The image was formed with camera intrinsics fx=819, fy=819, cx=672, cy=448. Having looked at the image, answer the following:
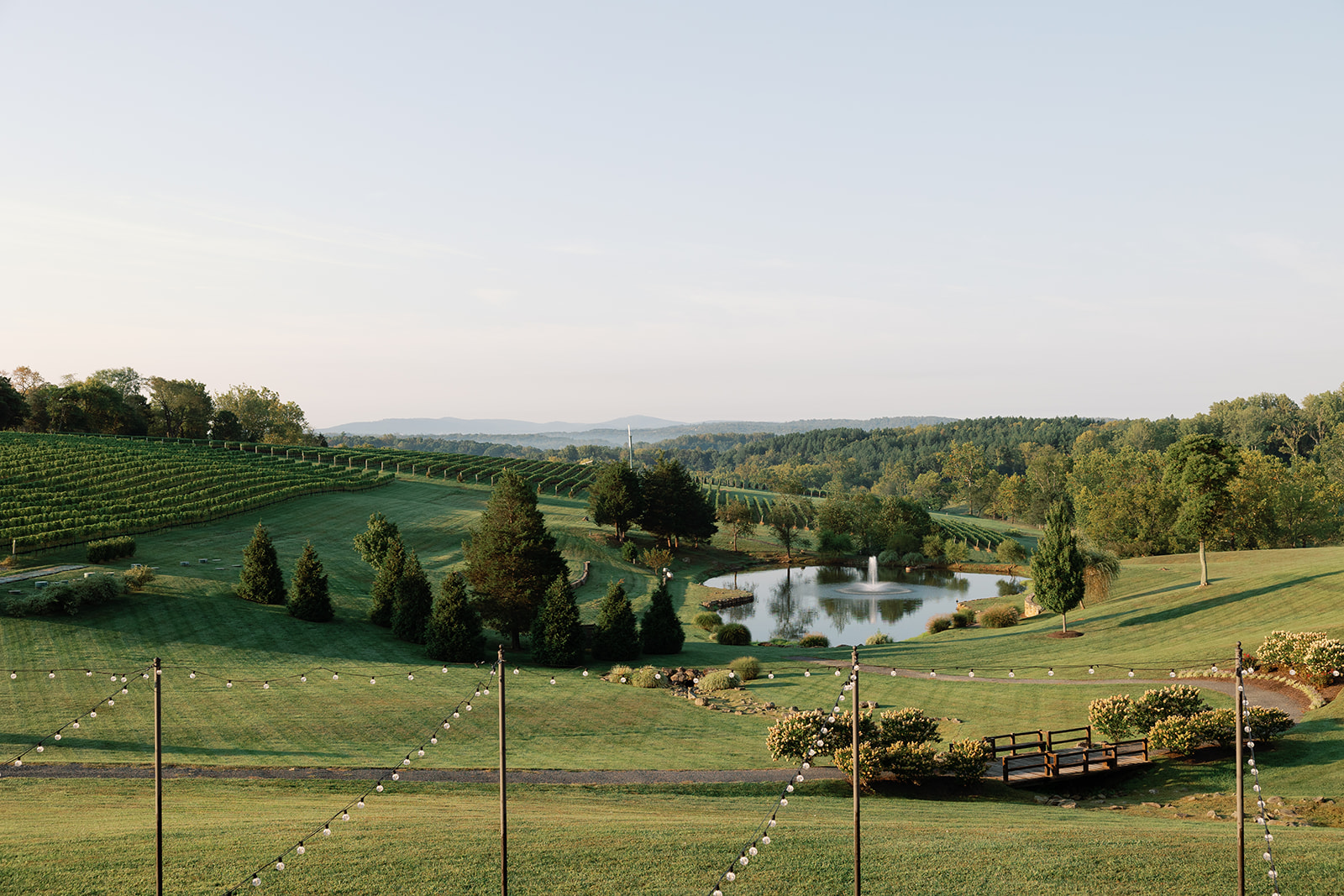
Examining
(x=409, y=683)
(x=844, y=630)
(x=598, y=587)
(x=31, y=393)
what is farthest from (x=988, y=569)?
(x=31, y=393)

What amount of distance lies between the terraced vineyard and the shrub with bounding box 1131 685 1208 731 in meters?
54.0

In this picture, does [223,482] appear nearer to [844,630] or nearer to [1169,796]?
[844,630]

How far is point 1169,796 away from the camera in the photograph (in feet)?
65.6

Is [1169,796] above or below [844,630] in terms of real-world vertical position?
above

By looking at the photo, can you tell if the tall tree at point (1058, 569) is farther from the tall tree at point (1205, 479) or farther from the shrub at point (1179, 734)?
the shrub at point (1179, 734)

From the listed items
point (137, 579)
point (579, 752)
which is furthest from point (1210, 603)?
point (137, 579)

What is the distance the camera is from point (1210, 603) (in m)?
39.7

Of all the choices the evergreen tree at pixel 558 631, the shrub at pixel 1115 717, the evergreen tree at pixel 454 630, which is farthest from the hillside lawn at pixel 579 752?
the evergreen tree at pixel 558 631

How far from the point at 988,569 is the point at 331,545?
2352 inches

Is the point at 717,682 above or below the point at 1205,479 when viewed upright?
below

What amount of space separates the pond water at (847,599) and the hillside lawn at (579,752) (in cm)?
1116

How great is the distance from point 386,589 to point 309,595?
356 centimetres

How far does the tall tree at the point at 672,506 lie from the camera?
245ft

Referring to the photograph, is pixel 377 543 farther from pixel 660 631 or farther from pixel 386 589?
pixel 660 631
